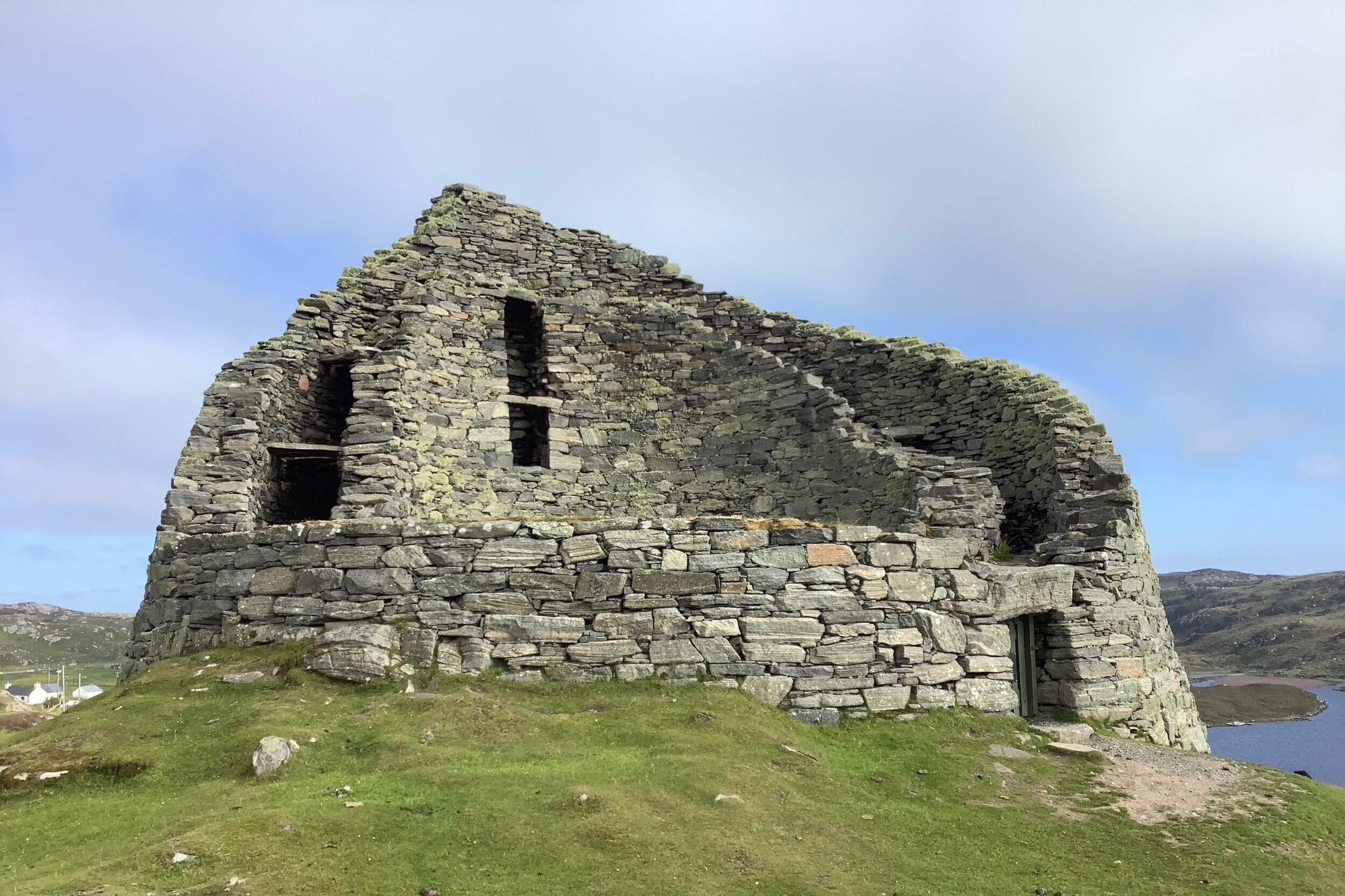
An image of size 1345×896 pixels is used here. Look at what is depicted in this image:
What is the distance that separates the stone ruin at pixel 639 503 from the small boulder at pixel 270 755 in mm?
1600

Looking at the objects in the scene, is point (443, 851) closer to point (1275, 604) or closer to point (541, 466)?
point (541, 466)

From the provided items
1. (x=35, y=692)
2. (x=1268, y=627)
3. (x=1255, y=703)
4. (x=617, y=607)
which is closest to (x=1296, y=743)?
(x=1255, y=703)

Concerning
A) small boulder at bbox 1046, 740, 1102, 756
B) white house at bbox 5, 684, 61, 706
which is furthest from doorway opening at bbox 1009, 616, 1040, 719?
white house at bbox 5, 684, 61, 706

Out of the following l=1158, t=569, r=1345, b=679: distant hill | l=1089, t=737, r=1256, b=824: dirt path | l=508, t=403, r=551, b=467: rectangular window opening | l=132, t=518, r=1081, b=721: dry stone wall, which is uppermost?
l=508, t=403, r=551, b=467: rectangular window opening

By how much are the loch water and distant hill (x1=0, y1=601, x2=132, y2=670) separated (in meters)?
93.8

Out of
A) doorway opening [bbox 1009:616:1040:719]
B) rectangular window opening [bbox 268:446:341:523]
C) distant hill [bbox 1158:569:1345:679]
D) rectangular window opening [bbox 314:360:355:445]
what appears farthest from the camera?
distant hill [bbox 1158:569:1345:679]

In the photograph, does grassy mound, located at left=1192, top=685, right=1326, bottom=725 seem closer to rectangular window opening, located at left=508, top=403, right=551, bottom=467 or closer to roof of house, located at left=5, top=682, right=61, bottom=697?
rectangular window opening, located at left=508, top=403, right=551, bottom=467

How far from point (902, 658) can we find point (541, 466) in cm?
1044

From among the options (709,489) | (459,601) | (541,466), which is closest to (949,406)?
(709,489)

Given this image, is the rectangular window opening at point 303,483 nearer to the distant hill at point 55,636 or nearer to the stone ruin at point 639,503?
the stone ruin at point 639,503

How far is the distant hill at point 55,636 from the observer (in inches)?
3529

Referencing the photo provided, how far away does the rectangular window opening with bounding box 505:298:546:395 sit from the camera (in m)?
19.6

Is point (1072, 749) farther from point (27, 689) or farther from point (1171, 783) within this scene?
point (27, 689)

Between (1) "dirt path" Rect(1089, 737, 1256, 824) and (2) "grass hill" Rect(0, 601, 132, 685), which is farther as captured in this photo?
(2) "grass hill" Rect(0, 601, 132, 685)
